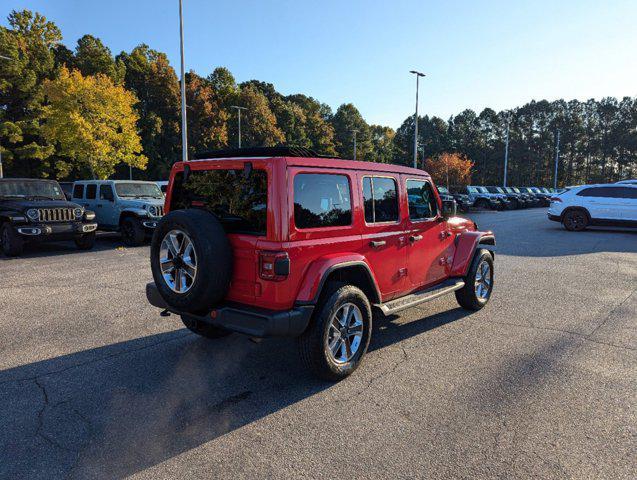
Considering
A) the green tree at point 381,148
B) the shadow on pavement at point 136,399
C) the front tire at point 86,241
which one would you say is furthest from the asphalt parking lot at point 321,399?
the green tree at point 381,148

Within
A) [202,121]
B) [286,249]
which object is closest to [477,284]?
[286,249]

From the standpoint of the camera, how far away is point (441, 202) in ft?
17.7

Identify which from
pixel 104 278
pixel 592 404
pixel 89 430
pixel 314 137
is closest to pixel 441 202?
pixel 592 404

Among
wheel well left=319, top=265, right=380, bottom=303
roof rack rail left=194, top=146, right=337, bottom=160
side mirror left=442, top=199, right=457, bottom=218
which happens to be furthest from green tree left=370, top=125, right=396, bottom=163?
roof rack rail left=194, top=146, right=337, bottom=160

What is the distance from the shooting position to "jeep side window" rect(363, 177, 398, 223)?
13.8 ft

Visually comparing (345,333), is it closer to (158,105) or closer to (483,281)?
(483,281)

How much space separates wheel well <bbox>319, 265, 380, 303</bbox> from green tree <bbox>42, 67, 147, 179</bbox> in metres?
28.0

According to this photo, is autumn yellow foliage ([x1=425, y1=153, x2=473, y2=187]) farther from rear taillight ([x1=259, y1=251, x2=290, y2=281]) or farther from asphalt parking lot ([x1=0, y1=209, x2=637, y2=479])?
rear taillight ([x1=259, y1=251, x2=290, y2=281])

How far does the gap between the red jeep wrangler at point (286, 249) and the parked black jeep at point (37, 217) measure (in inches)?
296

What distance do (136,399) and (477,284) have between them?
439 cm

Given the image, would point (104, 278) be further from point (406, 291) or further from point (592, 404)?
point (592, 404)

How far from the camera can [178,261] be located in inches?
144

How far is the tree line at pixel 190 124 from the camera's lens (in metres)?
28.6

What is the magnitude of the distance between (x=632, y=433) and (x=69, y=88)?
31528 mm
